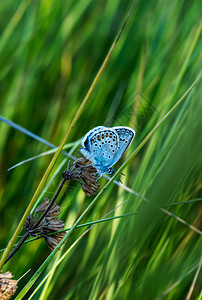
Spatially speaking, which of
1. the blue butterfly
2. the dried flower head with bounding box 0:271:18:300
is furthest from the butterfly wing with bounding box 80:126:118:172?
the dried flower head with bounding box 0:271:18:300

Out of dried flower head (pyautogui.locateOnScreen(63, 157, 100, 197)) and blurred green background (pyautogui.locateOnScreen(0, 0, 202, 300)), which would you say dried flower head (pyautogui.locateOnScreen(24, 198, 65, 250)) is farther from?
blurred green background (pyautogui.locateOnScreen(0, 0, 202, 300))

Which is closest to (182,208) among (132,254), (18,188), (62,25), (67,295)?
(132,254)

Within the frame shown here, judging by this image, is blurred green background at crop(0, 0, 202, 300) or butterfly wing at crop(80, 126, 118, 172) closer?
butterfly wing at crop(80, 126, 118, 172)

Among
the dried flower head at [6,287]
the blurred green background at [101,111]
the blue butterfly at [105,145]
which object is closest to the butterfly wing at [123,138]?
the blue butterfly at [105,145]

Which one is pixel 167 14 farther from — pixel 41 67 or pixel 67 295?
pixel 67 295

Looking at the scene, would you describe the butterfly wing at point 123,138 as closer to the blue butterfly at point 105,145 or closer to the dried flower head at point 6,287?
the blue butterfly at point 105,145

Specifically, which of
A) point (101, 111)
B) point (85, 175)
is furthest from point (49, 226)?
point (101, 111)

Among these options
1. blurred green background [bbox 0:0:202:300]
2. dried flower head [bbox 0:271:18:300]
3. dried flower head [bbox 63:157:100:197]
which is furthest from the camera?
blurred green background [bbox 0:0:202:300]

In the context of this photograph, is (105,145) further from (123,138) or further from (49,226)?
(49,226)
